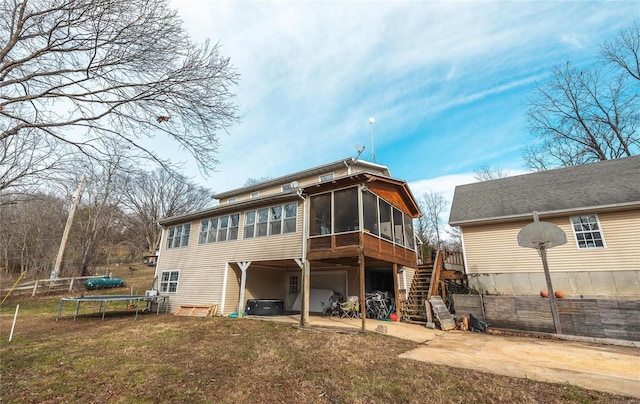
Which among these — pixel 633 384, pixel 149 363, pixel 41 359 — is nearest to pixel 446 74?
pixel 633 384

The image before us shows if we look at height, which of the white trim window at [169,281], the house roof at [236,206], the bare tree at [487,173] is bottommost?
the white trim window at [169,281]

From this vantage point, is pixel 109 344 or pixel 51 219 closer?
pixel 109 344

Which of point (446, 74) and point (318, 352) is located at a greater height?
point (446, 74)

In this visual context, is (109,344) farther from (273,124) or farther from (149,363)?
(273,124)

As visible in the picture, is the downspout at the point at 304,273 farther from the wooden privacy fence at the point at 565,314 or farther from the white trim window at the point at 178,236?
the white trim window at the point at 178,236

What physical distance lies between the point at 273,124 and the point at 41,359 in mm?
9394

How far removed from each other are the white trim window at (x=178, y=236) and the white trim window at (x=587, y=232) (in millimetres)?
19497

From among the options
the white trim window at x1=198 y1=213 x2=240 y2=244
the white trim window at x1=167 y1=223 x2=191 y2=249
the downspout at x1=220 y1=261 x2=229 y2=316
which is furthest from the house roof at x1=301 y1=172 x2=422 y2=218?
the white trim window at x1=167 y1=223 x2=191 y2=249

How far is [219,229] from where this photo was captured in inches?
581

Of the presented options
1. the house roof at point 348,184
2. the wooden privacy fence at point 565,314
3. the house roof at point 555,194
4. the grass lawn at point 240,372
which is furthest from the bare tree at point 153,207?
the wooden privacy fence at point 565,314

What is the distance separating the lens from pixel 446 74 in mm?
11359

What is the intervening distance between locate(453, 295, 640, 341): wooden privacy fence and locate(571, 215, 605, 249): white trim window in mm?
4429

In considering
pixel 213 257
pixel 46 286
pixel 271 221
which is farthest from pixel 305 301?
pixel 46 286

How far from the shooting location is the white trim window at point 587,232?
37.3ft
